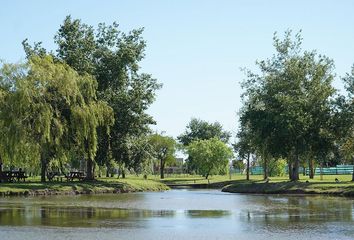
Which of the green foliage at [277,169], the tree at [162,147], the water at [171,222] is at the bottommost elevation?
the water at [171,222]

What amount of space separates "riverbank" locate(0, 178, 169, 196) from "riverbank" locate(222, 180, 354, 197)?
1104 centimetres

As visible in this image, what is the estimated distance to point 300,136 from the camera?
6294 centimetres

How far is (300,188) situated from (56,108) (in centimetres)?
2624

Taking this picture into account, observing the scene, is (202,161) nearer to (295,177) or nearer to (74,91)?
(295,177)

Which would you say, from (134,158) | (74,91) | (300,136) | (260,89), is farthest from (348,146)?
(74,91)

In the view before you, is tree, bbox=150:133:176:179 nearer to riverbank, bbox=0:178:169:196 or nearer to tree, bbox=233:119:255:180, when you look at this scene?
tree, bbox=233:119:255:180

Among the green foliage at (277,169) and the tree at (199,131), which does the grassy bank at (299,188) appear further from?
the tree at (199,131)

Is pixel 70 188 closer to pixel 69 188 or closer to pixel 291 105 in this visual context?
pixel 69 188

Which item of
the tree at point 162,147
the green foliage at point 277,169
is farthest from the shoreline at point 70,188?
the tree at point 162,147

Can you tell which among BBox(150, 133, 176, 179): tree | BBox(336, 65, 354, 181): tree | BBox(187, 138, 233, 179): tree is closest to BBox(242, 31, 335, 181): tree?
BBox(336, 65, 354, 181): tree

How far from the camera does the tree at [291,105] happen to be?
62.8 metres

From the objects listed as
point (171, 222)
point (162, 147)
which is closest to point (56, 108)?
point (171, 222)

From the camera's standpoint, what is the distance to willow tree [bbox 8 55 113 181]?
1965 inches

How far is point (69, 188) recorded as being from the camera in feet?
175
